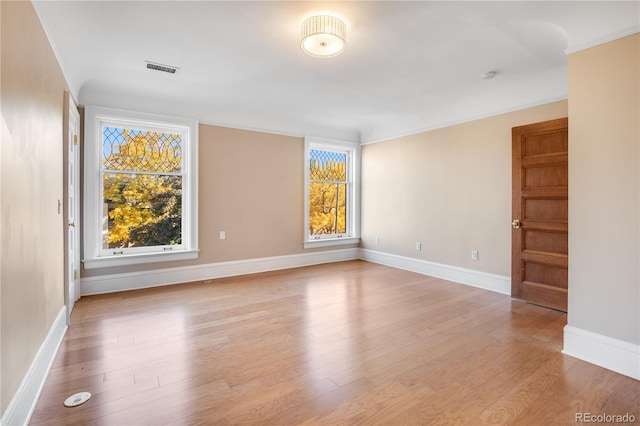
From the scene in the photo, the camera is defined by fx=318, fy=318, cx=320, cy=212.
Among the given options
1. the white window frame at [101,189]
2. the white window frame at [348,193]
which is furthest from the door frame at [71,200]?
the white window frame at [348,193]

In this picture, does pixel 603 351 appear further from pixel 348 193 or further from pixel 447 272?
pixel 348 193

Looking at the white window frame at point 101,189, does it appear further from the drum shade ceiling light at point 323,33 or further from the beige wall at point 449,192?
the beige wall at point 449,192

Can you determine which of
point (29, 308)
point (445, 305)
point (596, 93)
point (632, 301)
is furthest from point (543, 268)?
point (29, 308)

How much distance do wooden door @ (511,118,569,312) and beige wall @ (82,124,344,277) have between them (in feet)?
10.6

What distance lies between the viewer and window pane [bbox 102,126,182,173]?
4.06 metres

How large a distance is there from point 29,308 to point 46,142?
115 cm

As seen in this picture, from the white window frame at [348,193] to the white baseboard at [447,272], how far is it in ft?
1.74

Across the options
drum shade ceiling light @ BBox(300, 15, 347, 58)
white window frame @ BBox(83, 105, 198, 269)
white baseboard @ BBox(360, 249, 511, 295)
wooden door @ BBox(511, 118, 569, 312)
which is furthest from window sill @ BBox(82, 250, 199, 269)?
wooden door @ BBox(511, 118, 569, 312)

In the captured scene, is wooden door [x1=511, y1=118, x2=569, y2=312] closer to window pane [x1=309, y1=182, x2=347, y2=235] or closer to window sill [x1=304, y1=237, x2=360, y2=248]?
window sill [x1=304, y1=237, x2=360, y2=248]

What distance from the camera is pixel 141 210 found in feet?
13.9

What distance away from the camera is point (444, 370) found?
218 cm

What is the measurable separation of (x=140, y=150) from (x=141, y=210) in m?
0.80

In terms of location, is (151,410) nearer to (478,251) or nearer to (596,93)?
(596,93)

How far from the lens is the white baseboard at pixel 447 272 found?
4.05m
